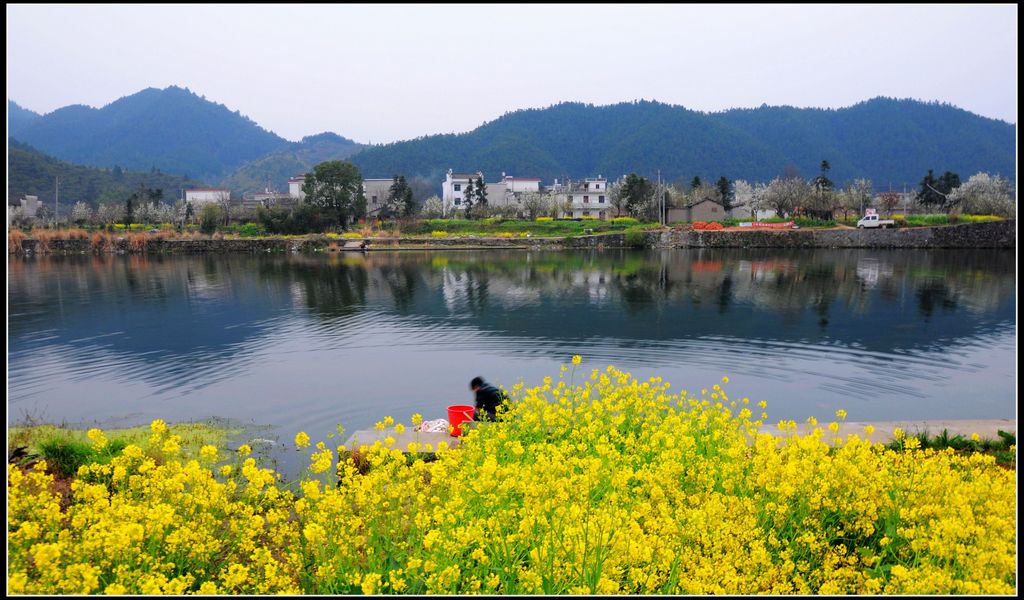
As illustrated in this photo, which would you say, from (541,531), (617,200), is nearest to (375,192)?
(617,200)

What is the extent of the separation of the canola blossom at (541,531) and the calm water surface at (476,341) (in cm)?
691

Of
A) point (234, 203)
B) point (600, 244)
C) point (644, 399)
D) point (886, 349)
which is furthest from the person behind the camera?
point (234, 203)

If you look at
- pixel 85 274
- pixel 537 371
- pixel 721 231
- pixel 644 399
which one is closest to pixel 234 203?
pixel 85 274

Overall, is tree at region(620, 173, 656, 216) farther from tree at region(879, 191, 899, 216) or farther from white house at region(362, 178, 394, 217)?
white house at region(362, 178, 394, 217)

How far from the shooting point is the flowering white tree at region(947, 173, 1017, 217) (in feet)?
265

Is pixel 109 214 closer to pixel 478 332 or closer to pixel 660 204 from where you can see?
pixel 660 204

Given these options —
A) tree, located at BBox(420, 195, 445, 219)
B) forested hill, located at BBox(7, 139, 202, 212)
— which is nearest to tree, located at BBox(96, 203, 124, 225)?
forested hill, located at BBox(7, 139, 202, 212)

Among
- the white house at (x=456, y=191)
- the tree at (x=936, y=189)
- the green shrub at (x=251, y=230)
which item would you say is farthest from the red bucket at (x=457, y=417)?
the tree at (x=936, y=189)

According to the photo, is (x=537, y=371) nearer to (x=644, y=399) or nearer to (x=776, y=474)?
(x=644, y=399)

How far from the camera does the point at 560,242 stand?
75188mm

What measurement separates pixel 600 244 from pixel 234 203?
67.9 meters

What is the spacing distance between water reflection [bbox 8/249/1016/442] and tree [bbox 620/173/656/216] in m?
51.4

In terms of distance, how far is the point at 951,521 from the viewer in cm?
471

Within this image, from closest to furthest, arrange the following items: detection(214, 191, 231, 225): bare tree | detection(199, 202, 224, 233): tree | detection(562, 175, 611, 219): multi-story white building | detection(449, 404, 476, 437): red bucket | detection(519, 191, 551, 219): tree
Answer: detection(449, 404, 476, 437): red bucket < detection(199, 202, 224, 233): tree < detection(214, 191, 231, 225): bare tree < detection(519, 191, 551, 219): tree < detection(562, 175, 611, 219): multi-story white building
